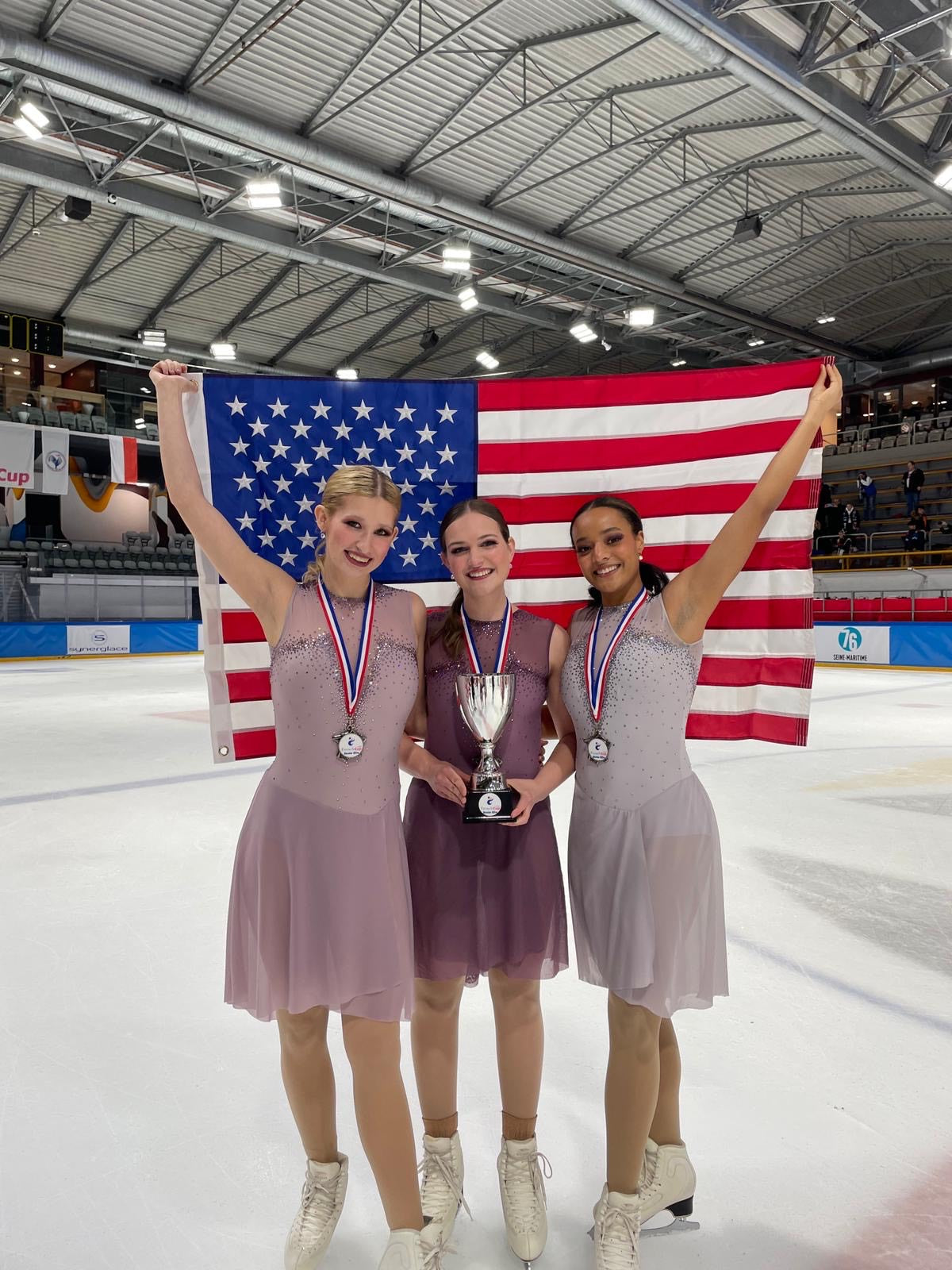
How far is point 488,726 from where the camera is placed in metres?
1.82

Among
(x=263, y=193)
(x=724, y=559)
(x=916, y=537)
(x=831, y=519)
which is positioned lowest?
(x=724, y=559)

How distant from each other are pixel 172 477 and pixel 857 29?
13.3 meters

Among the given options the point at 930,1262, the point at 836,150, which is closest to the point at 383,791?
the point at 930,1262

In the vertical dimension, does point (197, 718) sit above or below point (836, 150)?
below

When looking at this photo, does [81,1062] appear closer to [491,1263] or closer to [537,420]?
[491,1263]

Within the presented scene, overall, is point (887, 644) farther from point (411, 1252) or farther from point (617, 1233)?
point (411, 1252)

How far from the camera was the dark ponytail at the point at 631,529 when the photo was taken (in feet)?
6.49

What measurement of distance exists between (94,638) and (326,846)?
22.6 m

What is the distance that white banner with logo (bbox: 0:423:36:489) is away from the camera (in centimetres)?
2123

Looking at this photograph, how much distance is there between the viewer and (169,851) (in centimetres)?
471

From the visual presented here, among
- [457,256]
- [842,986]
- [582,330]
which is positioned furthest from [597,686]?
[582,330]

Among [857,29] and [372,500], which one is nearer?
[372,500]

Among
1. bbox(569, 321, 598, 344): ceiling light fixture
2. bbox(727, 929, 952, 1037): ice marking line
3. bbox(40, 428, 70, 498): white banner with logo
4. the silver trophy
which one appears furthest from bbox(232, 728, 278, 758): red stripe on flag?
bbox(40, 428, 70, 498): white banner with logo

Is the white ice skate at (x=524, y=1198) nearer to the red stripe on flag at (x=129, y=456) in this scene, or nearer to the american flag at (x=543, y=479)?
the american flag at (x=543, y=479)
